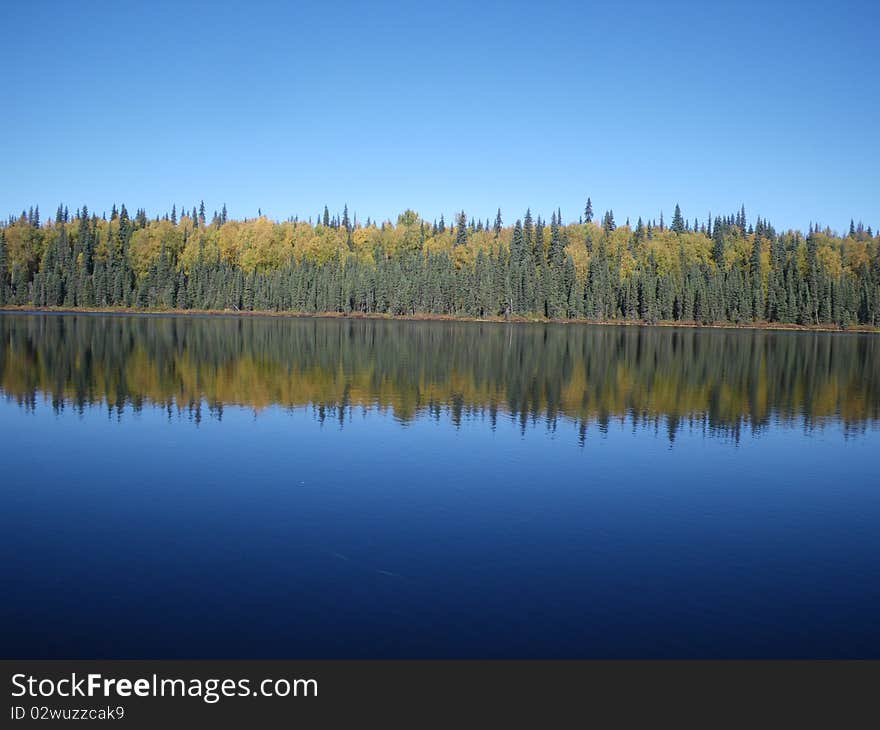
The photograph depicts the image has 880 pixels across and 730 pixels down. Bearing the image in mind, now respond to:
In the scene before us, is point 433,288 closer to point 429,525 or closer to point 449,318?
point 449,318

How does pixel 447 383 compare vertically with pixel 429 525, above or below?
above

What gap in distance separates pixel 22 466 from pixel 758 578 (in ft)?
65.9

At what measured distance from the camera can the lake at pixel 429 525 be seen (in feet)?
41.8

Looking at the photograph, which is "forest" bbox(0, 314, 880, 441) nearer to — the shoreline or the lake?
the lake

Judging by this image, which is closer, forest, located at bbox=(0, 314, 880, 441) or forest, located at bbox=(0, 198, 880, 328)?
forest, located at bbox=(0, 314, 880, 441)

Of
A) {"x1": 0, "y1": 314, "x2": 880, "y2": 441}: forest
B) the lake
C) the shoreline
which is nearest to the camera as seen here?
the lake

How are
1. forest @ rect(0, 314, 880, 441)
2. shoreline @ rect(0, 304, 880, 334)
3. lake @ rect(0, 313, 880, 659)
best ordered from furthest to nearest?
1. shoreline @ rect(0, 304, 880, 334)
2. forest @ rect(0, 314, 880, 441)
3. lake @ rect(0, 313, 880, 659)

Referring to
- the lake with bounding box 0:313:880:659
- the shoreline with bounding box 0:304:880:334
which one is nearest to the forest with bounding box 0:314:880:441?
the lake with bounding box 0:313:880:659

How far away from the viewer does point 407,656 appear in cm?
1183

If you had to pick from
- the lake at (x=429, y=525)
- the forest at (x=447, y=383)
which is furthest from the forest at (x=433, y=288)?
the lake at (x=429, y=525)

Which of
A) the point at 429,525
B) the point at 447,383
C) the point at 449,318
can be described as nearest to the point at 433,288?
the point at 449,318

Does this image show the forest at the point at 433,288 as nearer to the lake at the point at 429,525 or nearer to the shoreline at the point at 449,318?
the shoreline at the point at 449,318

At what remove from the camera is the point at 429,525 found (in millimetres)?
18406

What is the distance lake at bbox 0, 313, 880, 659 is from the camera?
12.7 meters
